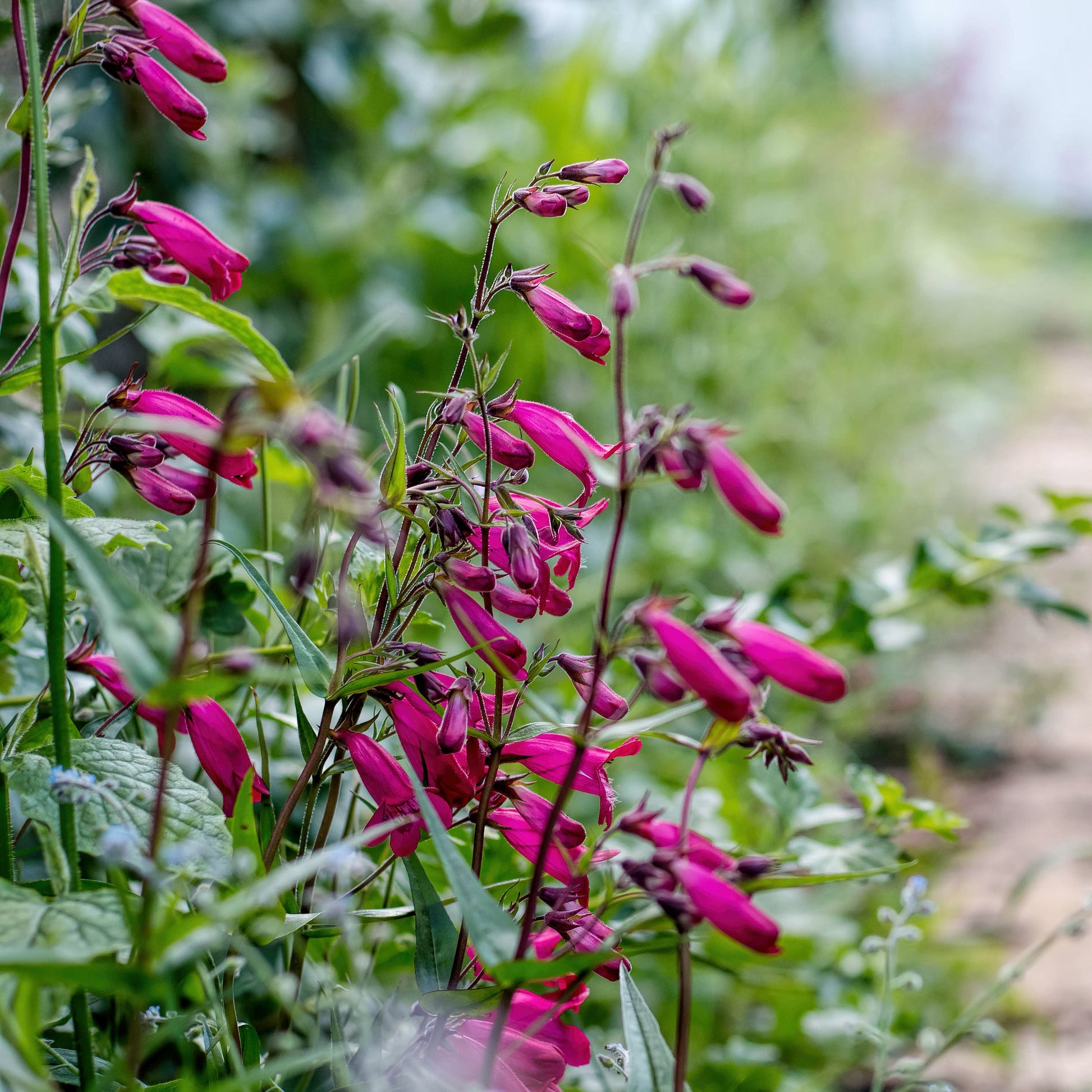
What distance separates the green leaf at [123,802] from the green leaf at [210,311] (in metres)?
0.14

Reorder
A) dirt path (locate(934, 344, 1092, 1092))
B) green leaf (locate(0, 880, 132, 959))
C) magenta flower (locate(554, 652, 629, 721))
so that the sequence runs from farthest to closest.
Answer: dirt path (locate(934, 344, 1092, 1092)) → magenta flower (locate(554, 652, 629, 721)) → green leaf (locate(0, 880, 132, 959))

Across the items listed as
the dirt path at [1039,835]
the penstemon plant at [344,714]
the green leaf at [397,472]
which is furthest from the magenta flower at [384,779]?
the dirt path at [1039,835]

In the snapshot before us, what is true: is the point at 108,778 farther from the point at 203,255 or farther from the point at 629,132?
the point at 629,132

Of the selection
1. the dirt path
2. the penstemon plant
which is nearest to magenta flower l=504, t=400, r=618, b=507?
the penstemon plant

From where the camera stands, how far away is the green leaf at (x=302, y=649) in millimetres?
355

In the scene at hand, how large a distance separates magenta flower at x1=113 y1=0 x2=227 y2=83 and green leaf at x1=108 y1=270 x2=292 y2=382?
0.13m

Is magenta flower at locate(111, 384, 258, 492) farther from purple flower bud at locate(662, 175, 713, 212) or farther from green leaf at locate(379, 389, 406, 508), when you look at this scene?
purple flower bud at locate(662, 175, 713, 212)

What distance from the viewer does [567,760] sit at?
41 cm

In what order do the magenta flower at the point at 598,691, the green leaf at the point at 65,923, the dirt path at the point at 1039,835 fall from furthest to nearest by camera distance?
the dirt path at the point at 1039,835, the magenta flower at the point at 598,691, the green leaf at the point at 65,923

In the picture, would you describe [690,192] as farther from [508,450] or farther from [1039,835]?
[1039,835]

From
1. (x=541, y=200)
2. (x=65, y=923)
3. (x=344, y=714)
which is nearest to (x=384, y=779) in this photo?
(x=344, y=714)

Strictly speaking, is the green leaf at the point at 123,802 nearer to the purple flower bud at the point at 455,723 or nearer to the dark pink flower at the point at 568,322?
the purple flower bud at the point at 455,723

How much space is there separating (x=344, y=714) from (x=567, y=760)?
0.30 feet

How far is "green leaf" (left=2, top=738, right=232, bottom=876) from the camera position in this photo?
331mm
